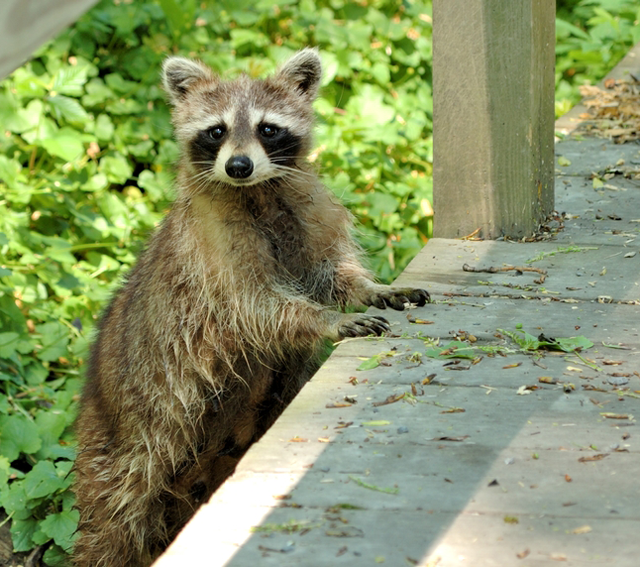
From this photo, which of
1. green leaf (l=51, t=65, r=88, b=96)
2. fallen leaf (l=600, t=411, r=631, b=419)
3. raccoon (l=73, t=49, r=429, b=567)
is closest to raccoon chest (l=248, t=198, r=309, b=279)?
raccoon (l=73, t=49, r=429, b=567)

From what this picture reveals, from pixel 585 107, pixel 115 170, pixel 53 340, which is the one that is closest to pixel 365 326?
pixel 53 340

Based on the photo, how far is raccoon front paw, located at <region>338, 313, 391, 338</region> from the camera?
2479 millimetres

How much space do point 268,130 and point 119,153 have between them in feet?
8.57

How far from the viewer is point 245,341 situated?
2955 mm

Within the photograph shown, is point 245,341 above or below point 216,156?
below

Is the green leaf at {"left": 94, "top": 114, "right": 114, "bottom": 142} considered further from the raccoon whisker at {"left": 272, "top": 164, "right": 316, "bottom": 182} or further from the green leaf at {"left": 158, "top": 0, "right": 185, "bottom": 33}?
the raccoon whisker at {"left": 272, "top": 164, "right": 316, "bottom": 182}

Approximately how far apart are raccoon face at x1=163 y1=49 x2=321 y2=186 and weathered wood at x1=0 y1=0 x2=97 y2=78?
199 cm

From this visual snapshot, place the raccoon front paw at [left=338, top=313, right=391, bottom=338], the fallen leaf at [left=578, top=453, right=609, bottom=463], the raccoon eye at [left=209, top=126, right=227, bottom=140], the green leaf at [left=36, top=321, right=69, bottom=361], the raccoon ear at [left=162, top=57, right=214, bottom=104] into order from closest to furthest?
the fallen leaf at [left=578, top=453, right=609, bottom=463]
the raccoon front paw at [left=338, top=313, right=391, bottom=338]
the raccoon eye at [left=209, top=126, right=227, bottom=140]
the raccoon ear at [left=162, top=57, right=214, bottom=104]
the green leaf at [left=36, top=321, right=69, bottom=361]

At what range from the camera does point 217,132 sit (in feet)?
10.2

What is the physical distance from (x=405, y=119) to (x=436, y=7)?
266cm

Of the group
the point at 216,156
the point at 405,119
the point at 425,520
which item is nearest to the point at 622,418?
the point at 425,520

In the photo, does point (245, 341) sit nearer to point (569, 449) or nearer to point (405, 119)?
point (569, 449)

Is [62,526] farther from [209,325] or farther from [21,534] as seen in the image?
[209,325]

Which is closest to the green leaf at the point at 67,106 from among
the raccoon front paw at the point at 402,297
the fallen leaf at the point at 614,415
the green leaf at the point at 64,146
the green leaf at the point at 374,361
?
the green leaf at the point at 64,146
